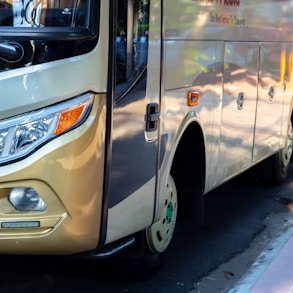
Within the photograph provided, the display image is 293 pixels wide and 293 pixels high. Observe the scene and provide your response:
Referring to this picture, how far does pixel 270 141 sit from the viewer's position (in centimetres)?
679

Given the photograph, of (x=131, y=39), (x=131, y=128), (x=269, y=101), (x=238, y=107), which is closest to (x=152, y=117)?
(x=131, y=128)

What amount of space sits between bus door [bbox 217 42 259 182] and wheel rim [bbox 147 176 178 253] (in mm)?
742

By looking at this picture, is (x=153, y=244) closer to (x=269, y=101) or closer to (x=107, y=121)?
(x=107, y=121)

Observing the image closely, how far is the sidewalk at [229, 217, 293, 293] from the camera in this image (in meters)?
4.45

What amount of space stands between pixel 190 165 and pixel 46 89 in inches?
79.0

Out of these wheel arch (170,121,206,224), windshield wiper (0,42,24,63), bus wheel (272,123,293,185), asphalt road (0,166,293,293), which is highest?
windshield wiper (0,42,24,63)

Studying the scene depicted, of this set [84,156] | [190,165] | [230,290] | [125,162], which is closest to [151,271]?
[230,290]

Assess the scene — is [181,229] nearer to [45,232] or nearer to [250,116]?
[250,116]

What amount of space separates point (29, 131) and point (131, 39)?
3.02 feet

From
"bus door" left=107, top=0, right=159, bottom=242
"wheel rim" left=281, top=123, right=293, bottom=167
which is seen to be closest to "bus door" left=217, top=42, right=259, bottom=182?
"bus door" left=107, top=0, right=159, bottom=242

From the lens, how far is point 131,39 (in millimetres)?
3682

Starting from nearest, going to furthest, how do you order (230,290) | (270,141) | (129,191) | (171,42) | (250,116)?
(129,191), (171,42), (230,290), (250,116), (270,141)

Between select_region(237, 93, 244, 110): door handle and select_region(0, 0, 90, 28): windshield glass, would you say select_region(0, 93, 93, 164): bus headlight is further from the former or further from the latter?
select_region(237, 93, 244, 110): door handle

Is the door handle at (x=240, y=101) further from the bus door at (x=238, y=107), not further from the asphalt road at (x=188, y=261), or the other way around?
the asphalt road at (x=188, y=261)
